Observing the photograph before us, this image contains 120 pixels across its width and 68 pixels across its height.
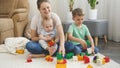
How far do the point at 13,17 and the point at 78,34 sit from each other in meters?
1.16

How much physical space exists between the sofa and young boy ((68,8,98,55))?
102 cm

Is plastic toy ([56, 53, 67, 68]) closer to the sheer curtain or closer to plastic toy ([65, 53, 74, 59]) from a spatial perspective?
plastic toy ([65, 53, 74, 59])

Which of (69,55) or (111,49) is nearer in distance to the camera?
(69,55)

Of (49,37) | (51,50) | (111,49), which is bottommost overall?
(111,49)

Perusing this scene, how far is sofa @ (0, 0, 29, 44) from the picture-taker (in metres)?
2.94

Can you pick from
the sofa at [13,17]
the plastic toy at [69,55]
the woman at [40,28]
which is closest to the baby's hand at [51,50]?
the woman at [40,28]

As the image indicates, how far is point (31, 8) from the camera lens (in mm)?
3637

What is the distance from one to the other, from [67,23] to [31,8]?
78 centimetres

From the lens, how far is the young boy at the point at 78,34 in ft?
7.41

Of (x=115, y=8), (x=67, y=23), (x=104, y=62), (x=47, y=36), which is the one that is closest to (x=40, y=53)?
(x=47, y=36)

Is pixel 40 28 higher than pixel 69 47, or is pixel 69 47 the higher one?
pixel 40 28

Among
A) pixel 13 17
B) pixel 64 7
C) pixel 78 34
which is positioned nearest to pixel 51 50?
pixel 78 34

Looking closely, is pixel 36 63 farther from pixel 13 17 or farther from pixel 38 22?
pixel 13 17

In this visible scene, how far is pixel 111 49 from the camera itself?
290 centimetres
